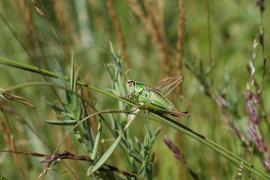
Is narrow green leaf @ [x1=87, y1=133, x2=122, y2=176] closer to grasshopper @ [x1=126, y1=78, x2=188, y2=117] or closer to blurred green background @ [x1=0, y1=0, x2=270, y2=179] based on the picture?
grasshopper @ [x1=126, y1=78, x2=188, y2=117]

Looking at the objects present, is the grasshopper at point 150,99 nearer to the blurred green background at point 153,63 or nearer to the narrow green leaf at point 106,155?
the narrow green leaf at point 106,155

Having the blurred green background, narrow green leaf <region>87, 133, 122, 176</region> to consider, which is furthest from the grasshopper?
the blurred green background

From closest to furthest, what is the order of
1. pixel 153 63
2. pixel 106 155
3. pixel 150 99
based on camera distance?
pixel 106 155 < pixel 150 99 < pixel 153 63

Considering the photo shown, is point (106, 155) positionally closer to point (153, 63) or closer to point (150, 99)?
point (150, 99)

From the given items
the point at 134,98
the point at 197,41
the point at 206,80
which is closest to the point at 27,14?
the point at 206,80

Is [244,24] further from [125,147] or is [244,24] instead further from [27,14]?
[125,147]

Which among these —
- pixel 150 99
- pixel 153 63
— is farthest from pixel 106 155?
pixel 153 63
